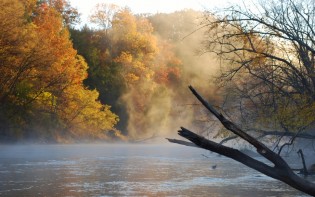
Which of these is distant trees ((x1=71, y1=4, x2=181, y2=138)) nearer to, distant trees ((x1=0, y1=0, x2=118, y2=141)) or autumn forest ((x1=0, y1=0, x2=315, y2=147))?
autumn forest ((x1=0, y1=0, x2=315, y2=147))

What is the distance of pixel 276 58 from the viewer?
17.9m

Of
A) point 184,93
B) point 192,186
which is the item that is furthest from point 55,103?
point 192,186

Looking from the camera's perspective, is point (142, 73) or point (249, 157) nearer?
point (249, 157)

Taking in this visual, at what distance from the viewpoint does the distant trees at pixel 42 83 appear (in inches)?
1630

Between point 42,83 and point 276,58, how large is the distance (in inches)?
1211

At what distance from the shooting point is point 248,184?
1889 centimetres

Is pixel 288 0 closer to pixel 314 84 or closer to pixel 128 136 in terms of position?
pixel 314 84

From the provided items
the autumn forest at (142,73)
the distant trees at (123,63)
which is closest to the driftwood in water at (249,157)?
the autumn forest at (142,73)

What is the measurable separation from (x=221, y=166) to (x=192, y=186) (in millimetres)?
8748

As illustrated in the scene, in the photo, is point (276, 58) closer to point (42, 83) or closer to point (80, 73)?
point (42, 83)

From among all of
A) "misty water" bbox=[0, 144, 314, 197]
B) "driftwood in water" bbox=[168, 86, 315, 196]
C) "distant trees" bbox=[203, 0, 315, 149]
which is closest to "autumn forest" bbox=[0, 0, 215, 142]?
"misty water" bbox=[0, 144, 314, 197]

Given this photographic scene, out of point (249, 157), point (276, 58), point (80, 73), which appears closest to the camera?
point (249, 157)

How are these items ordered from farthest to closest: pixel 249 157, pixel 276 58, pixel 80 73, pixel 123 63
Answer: pixel 123 63, pixel 80 73, pixel 276 58, pixel 249 157

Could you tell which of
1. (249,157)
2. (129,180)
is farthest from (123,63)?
(249,157)
